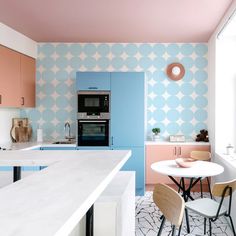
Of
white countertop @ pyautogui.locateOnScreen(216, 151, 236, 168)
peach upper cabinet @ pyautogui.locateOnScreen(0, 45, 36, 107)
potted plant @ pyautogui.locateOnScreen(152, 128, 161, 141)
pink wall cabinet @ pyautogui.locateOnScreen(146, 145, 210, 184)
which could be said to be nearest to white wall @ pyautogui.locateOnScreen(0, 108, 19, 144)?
peach upper cabinet @ pyautogui.locateOnScreen(0, 45, 36, 107)

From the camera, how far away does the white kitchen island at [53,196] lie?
2.33 ft

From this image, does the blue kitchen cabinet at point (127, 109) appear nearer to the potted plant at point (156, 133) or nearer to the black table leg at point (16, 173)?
the potted plant at point (156, 133)

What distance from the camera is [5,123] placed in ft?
15.3

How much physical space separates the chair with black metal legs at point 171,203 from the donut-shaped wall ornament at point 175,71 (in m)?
3.11

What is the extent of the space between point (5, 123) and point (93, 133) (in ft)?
4.61

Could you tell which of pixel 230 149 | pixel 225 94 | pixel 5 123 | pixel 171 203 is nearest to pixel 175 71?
pixel 225 94

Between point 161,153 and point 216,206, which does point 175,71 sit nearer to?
point 161,153

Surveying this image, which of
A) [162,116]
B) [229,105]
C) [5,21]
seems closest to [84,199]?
[5,21]

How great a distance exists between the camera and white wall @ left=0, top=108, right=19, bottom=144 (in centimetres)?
456

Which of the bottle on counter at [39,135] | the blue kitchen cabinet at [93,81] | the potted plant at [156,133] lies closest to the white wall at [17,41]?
the blue kitchen cabinet at [93,81]

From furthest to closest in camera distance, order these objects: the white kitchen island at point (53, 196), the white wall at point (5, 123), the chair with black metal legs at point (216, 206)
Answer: the white wall at point (5, 123), the chair with black metal legs at point (216, 206), the white kitchen island at point (53, 196)

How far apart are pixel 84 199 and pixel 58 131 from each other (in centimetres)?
441

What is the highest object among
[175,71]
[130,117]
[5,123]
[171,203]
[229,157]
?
[175,71]

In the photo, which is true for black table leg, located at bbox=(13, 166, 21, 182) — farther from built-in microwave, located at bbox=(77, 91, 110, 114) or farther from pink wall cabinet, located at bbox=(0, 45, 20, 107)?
built-in microwave, located at bbox=(77, 91, 110, 114)
